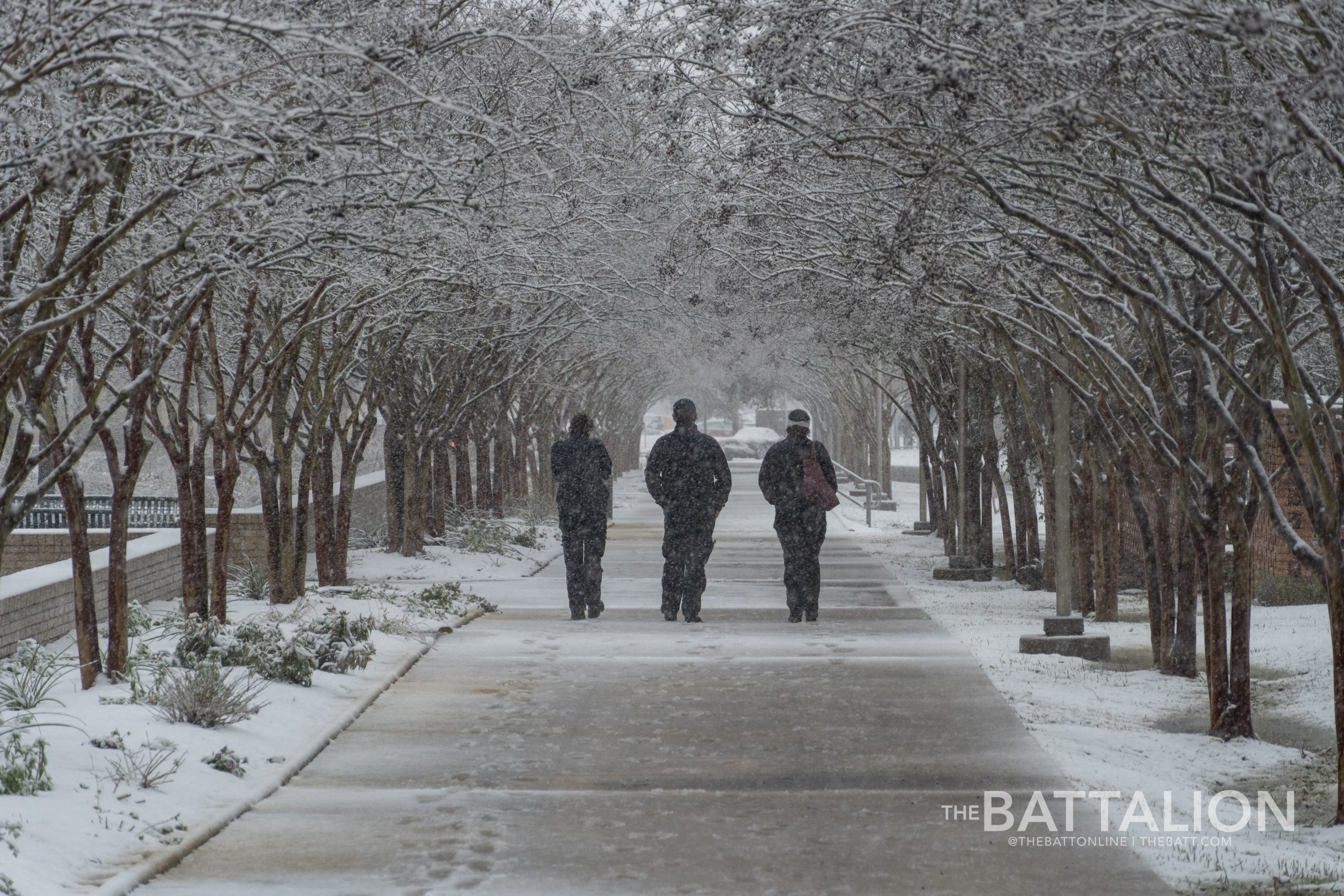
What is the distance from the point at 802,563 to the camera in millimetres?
14430

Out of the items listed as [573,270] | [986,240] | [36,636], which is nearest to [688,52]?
[986,240]

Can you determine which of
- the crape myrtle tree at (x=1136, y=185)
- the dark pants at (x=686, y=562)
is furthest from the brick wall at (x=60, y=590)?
the crape myrtle tree at (x=1136, y=185)

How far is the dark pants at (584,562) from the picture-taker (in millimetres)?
14180

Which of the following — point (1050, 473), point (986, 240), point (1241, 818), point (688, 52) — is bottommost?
point (1241, 818)

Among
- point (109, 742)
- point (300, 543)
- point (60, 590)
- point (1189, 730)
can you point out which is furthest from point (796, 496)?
point (109, 742)

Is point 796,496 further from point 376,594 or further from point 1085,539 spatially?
point 376,594

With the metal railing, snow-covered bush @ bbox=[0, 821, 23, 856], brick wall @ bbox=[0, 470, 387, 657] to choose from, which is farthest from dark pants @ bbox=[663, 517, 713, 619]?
the metal railing

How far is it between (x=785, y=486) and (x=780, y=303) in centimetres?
708

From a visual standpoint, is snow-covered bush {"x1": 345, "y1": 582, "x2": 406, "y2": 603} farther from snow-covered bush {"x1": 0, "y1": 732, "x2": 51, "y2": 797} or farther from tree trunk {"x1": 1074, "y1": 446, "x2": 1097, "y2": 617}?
snow-covered bush {"x1": 0, "y1": 732, "x2": 51, "y2": 797}

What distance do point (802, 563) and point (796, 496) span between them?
0.72 metres

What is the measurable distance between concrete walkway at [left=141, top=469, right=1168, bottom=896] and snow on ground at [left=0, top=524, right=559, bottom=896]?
0.73 ft

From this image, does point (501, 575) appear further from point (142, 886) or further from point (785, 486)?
point (142, 886)

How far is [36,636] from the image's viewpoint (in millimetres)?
13562

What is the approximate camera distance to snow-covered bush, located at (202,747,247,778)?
7691 millimetres
